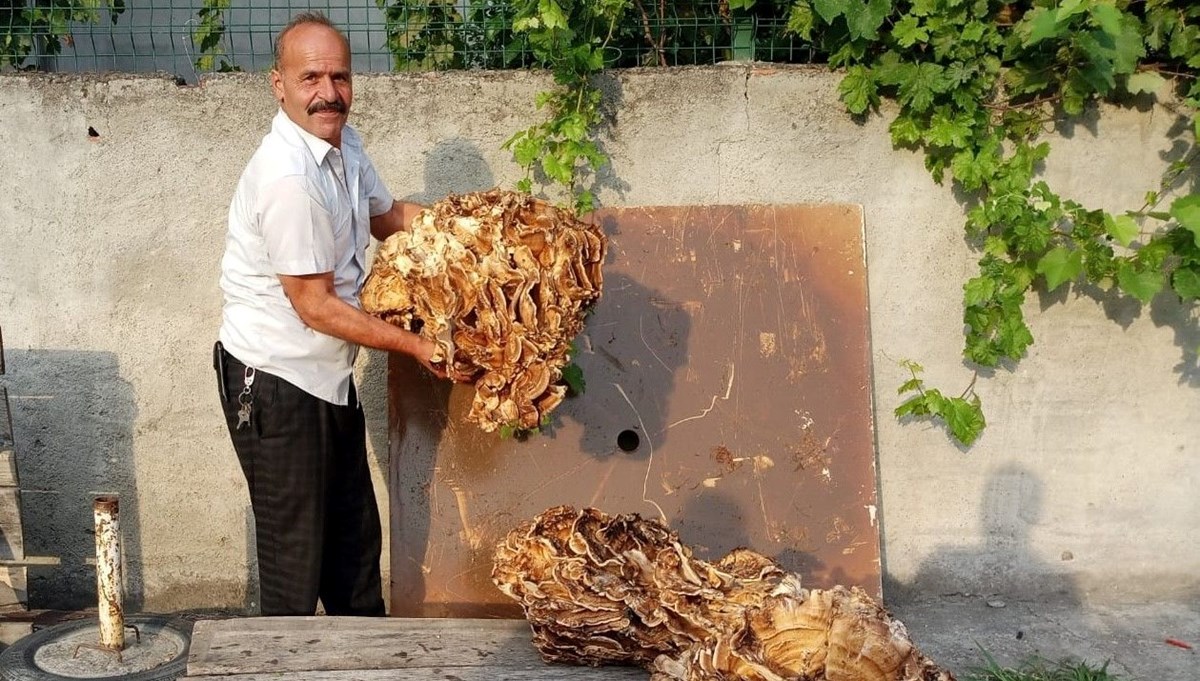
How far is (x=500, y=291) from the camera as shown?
3178 millimetres

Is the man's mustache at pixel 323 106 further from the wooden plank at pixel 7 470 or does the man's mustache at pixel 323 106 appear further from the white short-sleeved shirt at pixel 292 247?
the wooden plank at pixel 7 470

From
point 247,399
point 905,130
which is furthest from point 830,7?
point 247,399

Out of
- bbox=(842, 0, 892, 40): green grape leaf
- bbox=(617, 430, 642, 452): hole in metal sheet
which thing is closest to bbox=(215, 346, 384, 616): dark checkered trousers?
bbox=(617, 430, 642, 452): hole in metal sheet

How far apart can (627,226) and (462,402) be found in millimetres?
959

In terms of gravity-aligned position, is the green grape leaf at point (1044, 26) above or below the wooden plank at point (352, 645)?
above

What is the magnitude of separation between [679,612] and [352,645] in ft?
3.24

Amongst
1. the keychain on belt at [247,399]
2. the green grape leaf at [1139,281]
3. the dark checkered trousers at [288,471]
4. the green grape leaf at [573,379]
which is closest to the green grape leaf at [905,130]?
the green grape leaf at [1139,281]

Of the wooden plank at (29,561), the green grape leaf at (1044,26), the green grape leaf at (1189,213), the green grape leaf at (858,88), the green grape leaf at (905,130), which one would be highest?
the green grape leaf at (1044,26)

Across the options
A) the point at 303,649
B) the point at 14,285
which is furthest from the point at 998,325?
the point at 14,285

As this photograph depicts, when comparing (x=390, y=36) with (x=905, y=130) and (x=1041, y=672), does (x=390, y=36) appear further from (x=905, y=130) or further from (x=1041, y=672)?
(x=1041, y=672)

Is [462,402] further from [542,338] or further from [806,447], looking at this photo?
[806,447]

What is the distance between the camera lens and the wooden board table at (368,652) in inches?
119

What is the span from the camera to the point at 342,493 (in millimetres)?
3830

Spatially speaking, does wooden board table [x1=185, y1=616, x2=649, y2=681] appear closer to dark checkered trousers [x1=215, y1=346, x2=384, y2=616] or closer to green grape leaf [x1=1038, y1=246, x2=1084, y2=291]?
dark checkered trousers [x1=215, y1=346, x2=384, y2=616]
